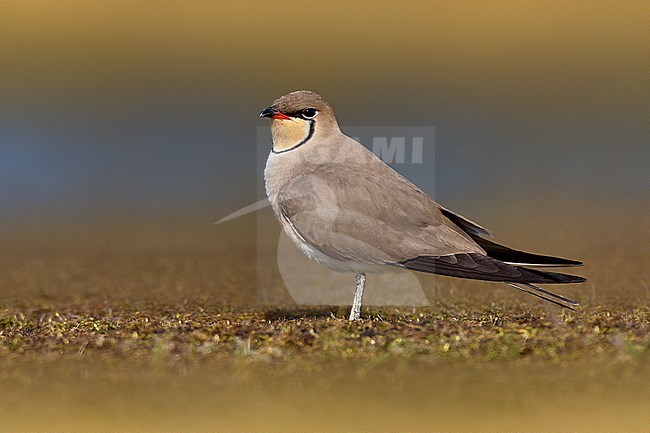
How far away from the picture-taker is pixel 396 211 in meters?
7.40

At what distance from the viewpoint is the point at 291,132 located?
8.00 meters

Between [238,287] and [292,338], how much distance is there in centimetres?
373

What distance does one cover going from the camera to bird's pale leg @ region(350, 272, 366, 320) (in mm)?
7305

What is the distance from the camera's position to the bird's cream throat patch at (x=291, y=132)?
314 inches

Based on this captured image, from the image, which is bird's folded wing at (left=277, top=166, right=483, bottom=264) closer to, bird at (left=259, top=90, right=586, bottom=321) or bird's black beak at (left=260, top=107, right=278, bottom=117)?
bird at (left=259, top=90, right=586, bottom=321)

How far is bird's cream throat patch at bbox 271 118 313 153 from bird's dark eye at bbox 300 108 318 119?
5 cm

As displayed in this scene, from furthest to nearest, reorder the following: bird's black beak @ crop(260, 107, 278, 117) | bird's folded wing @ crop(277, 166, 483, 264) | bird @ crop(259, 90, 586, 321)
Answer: bird's black beak @ crop(260, 107, 278, 117), bird's folded wing @ crop(277, 166, 483, 264), bird @ crop(259, 90, 586, 321)

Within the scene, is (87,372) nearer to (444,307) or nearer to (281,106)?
(281,106)

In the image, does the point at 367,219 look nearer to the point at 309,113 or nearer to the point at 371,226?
the point at 371,226

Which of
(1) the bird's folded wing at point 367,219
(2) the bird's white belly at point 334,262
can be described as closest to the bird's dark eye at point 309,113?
(1) the bird's folded wing at point 367,219

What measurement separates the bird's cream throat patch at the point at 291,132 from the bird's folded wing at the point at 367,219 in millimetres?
523

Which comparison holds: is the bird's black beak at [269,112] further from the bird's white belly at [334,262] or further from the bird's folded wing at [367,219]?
the bird's white belly at [334,262]

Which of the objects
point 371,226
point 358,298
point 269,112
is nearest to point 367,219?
point 371,226

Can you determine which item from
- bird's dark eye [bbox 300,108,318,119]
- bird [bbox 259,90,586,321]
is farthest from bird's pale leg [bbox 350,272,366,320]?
bird's dark eye [bbox 300,108,318,119]
